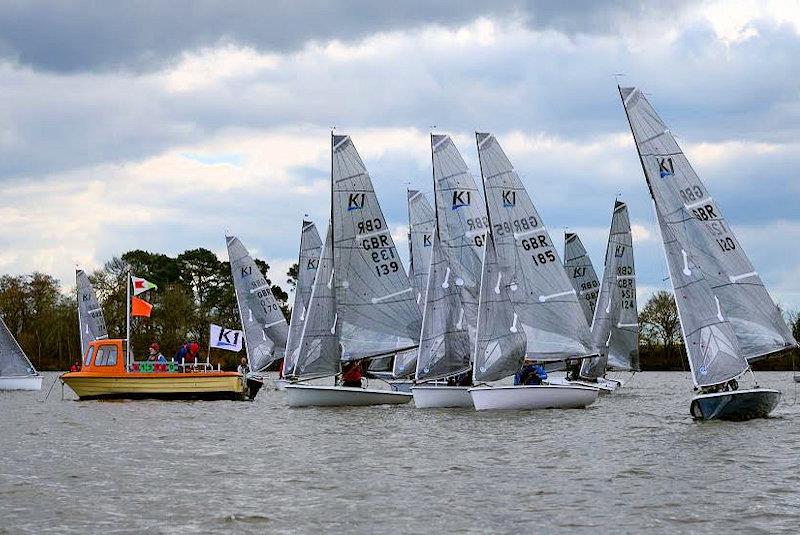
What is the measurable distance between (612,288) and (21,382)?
30950 mm

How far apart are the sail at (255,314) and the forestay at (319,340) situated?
23210 millimetres

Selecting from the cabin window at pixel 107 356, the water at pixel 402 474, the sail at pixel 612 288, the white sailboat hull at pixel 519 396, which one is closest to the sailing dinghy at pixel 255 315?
the sail at pixel 612 288

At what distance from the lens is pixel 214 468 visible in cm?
2411

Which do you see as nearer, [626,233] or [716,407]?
[716,407]

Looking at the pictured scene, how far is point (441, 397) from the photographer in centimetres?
3953

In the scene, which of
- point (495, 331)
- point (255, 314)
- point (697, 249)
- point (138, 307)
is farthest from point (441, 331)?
point (255, 314)

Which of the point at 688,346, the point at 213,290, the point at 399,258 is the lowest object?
the point at 688,346

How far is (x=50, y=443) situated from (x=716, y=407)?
17.0 metres

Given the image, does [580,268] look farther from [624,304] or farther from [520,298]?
[520,298]

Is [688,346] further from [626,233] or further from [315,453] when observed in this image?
[626,233]

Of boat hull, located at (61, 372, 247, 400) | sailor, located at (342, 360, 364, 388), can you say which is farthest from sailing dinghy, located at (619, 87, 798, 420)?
boat hull, located at (61, 372, 247, 400)

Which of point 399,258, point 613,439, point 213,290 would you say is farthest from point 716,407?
point 213,290

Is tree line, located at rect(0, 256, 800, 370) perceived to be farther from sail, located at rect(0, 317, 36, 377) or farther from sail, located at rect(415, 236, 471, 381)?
sail, located at rect(415, 236, 471, 381)

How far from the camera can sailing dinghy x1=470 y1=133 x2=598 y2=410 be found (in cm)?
3866
